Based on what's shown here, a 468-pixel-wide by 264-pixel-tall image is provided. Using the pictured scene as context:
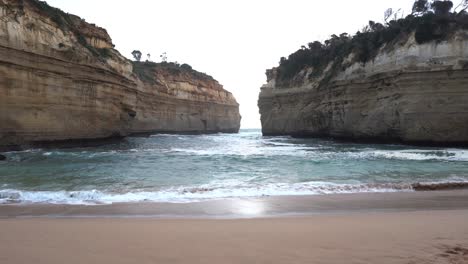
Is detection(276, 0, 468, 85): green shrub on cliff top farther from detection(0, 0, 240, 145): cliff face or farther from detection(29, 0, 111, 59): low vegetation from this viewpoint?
detection(29, 0, 111, 59): low vegetation

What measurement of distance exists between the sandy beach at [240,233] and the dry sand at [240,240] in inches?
0.4

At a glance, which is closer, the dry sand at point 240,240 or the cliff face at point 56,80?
the dry sand at point 240,240

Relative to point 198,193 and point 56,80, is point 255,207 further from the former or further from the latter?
point 56,80

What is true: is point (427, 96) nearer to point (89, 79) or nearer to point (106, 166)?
point (106, 166)

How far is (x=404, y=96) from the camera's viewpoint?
2195cm

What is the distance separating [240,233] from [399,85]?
21.0 m

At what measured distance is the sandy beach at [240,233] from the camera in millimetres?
3588

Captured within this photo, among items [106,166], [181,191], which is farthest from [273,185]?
[106,166]

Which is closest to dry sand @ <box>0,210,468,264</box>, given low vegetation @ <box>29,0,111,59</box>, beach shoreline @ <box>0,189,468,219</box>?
beach shoreline @ <box>0,189,468,219</box>

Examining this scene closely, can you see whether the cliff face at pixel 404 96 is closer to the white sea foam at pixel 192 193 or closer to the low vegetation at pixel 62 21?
the white sea foam at pixel 192 193

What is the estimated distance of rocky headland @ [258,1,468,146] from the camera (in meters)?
20.3

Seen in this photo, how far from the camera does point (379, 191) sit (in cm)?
831

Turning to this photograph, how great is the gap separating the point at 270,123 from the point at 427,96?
23942 millimetres

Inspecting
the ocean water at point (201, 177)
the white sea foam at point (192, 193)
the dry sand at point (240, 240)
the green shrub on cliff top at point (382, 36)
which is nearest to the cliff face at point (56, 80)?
the ocean water at point (201, 177)
